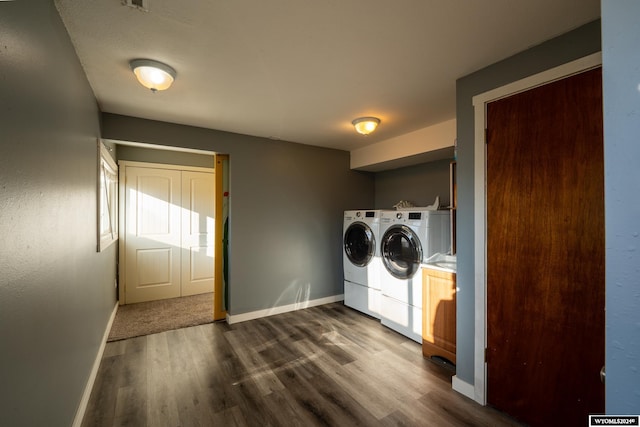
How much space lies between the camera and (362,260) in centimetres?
358

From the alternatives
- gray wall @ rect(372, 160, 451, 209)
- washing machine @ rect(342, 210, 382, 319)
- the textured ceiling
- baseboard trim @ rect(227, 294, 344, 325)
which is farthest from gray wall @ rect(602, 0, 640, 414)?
baseboard trim @ rect(227, 294, 344, 325)

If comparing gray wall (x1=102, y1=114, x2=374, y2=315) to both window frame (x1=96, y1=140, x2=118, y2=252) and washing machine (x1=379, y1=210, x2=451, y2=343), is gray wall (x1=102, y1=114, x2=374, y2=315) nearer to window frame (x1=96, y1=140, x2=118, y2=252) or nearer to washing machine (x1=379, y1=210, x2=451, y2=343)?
window frame (x1=96, y1=140, x2=118, y2=252)

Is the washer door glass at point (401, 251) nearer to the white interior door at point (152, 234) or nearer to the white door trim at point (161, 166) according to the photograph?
the white door trim at point (161, 166)

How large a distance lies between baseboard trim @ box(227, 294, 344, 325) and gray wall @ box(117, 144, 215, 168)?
99.7 inches

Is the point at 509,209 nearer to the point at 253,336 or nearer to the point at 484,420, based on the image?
the point at 484,420

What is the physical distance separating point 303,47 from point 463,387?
2.61 m

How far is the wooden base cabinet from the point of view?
2297 millimetres

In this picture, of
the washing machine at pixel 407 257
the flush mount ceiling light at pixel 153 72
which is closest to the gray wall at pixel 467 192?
the washing machine at pixel 407 257

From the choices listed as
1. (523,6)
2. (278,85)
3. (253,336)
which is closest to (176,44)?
(278,85)

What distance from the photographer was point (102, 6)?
1.34 metres

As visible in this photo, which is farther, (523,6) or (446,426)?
(446,426)

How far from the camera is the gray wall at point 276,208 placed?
3.15 meters

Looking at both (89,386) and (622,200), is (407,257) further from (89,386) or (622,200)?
(89,386)

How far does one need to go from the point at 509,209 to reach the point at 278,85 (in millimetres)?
1912
